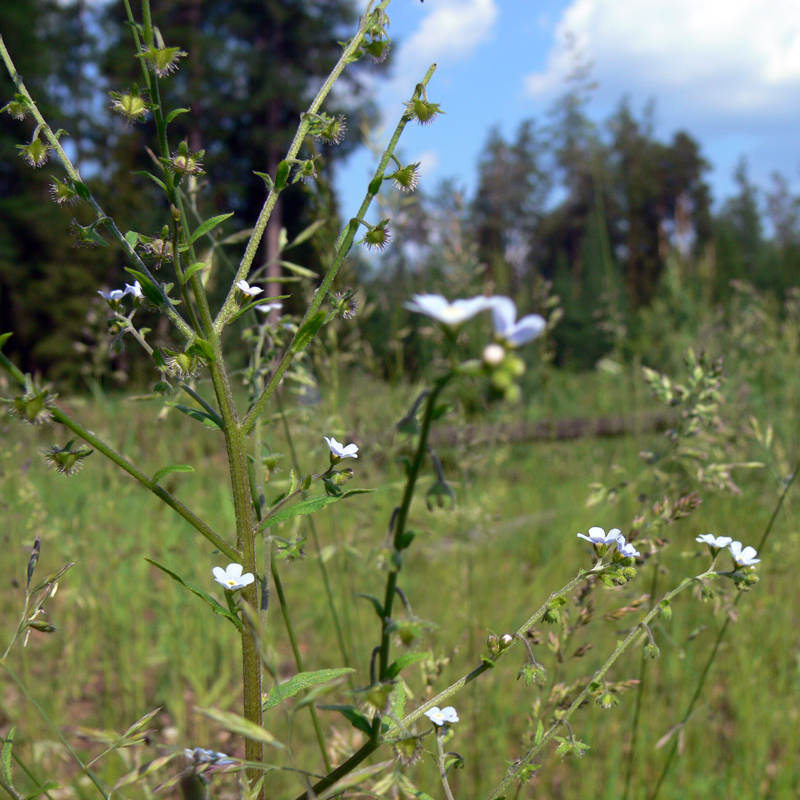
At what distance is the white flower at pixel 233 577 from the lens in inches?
30.0

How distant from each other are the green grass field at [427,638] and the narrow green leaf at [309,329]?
55cm

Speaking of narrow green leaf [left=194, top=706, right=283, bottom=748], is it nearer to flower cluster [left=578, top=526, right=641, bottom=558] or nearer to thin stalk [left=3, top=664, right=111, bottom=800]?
thin stalk [left=3, top=664, right=111, bottom=800]

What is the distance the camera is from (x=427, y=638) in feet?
7.63

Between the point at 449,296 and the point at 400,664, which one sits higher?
the point at 449,296

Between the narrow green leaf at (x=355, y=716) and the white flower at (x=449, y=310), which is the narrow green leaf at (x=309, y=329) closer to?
the white flower at (x=449, y=310)

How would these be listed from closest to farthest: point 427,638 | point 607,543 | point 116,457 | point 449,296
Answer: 1. point 116,457
2. point 607,543
3. point 427,638
4. point 449,296

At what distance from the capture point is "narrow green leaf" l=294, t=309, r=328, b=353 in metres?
0.79

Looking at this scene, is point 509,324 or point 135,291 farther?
point 135,291

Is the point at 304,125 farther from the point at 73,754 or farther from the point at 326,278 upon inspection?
the point at 73,754

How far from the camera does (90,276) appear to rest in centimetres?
1577

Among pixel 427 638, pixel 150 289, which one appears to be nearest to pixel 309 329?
pixel 150 289

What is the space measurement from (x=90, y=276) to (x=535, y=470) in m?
13.9

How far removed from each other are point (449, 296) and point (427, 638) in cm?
166

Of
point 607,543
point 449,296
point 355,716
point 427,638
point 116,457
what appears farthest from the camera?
point 449,296
